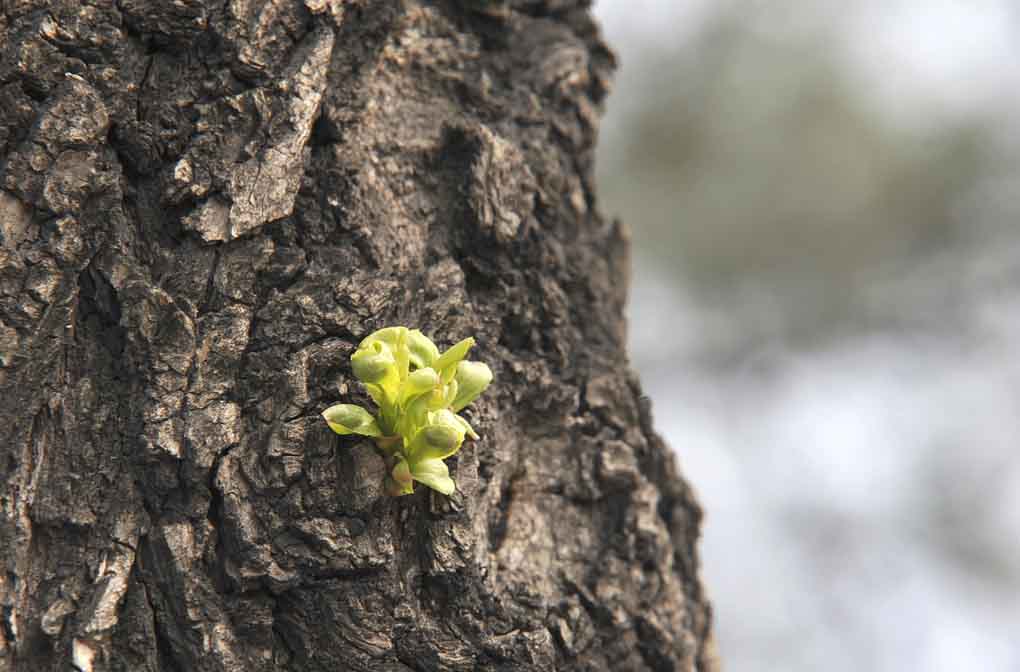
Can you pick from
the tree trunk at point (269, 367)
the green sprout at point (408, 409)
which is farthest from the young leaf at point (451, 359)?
the tree trunk at point (269, 367)

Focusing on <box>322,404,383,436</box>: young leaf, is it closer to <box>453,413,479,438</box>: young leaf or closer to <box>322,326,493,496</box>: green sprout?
<box>322,326,493,496</box>: green sprout

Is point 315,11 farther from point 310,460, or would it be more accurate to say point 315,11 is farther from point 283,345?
point 310,460

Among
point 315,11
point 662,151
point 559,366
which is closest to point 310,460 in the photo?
point 559,366

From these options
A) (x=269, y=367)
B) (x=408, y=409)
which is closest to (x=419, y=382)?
(x=408, y=409)

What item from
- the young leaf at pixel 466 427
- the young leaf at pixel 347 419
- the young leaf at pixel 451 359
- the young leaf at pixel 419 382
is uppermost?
the young leaf at pixel 451 359

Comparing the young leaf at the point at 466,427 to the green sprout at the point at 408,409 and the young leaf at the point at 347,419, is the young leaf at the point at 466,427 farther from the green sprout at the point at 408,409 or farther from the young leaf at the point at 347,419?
the young leaf at the point at 347,419

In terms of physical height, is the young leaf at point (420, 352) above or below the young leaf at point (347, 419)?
above

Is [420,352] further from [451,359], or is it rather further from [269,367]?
[269,367]
